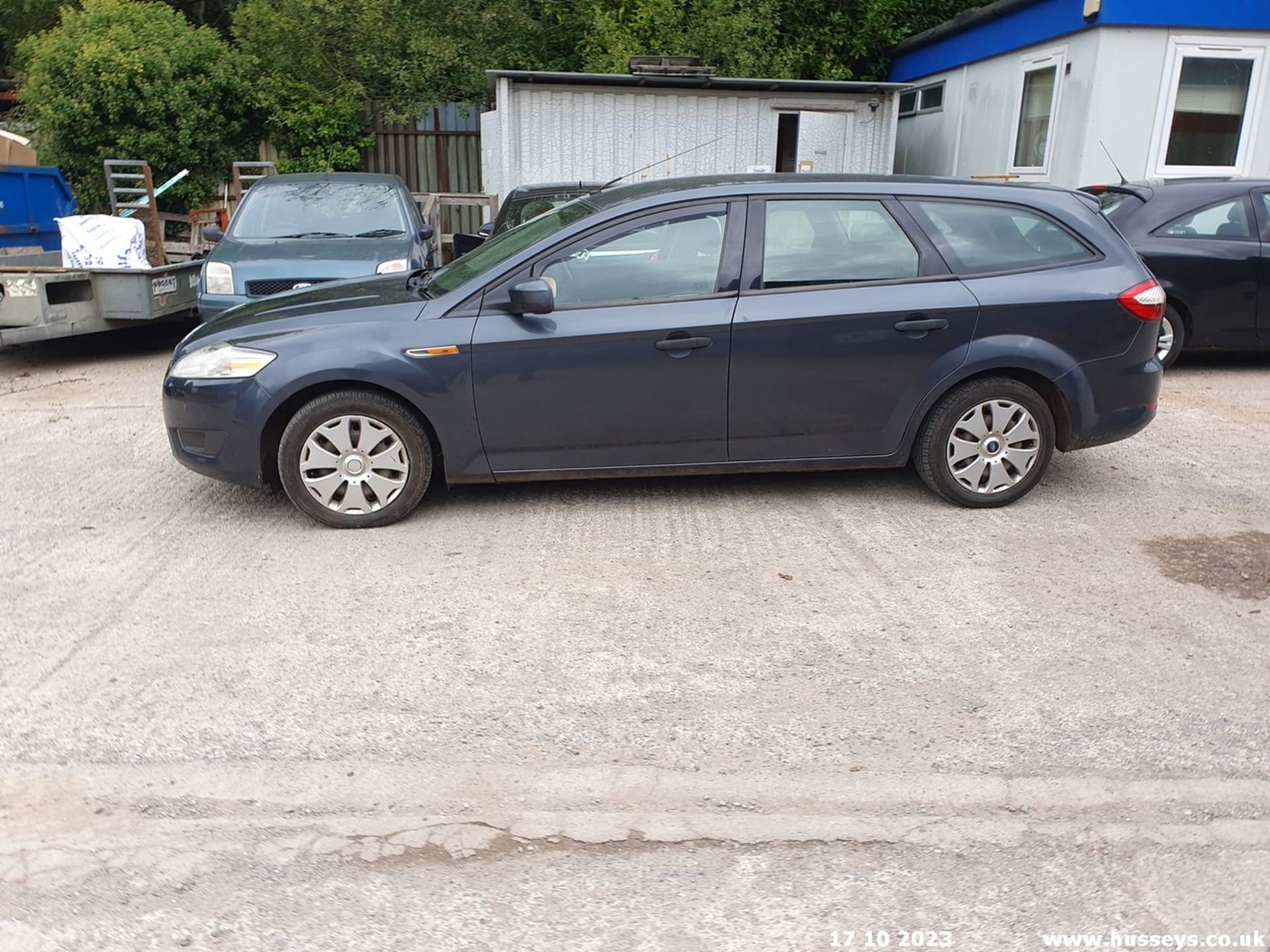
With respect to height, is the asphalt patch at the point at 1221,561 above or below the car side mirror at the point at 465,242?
below

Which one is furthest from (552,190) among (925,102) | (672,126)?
(925,102)

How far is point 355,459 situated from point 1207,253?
22.7 ft

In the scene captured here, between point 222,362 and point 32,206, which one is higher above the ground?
point 32,206

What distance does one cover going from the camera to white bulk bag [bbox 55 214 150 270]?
923cm

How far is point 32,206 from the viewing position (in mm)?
10656

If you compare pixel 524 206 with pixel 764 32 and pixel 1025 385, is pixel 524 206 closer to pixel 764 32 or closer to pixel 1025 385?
pixel 1025 385

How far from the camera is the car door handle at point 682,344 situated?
5.17 metres

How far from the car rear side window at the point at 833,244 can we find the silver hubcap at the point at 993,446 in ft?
2.71

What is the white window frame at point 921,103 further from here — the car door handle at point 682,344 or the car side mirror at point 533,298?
the car side mirror at point 533,298

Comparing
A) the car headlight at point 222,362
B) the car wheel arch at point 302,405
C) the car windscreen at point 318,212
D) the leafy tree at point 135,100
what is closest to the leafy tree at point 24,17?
the leafy tree at point 135,100

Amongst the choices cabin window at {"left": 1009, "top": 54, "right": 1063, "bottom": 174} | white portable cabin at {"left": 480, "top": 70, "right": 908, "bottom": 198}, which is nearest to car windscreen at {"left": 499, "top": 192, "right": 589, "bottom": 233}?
white portable cabin at {"left": 480, "top": 70, "right": 908, "bottom": 198}

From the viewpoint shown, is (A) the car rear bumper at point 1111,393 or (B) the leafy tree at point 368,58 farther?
(B) the leafy tree at point 368,58

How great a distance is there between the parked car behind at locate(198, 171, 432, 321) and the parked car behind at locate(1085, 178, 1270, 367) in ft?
19.7

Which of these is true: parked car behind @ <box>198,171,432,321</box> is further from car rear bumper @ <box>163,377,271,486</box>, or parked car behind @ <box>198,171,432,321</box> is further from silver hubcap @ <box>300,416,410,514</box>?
silver hubcap @ <box>300,416,410,514</box>
